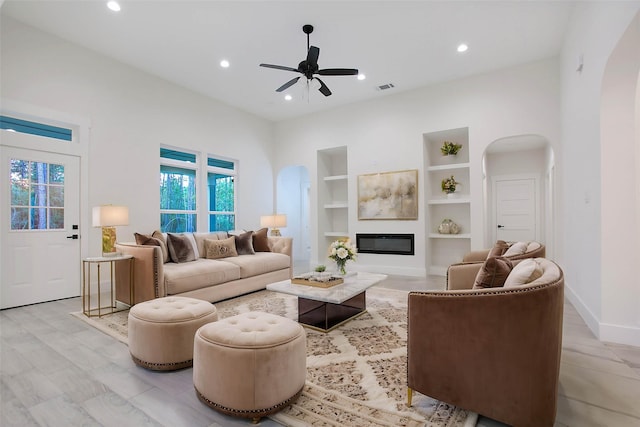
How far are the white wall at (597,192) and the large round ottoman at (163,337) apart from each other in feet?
11.1

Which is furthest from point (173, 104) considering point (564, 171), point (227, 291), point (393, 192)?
point (564, 171)

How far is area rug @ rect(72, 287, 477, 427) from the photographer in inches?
62.9

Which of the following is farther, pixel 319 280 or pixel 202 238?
pixel 202 238

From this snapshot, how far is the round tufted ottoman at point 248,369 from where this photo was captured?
1572 millimetres

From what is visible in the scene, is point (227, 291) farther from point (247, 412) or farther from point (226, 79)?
point (226, 79)

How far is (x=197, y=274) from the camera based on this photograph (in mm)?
3619

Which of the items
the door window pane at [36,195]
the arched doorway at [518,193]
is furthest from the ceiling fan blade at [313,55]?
the arched doorway at [518,193]

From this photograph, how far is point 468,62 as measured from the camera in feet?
15.8

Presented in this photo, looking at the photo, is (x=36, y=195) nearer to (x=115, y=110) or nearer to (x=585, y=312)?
(x=115, y=110)

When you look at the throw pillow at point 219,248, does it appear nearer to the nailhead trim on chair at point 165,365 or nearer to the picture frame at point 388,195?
the nailhead trim on chair at point 165,365

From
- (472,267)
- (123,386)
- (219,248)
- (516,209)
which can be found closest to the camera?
(123,386)

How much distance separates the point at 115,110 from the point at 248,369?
15.5 feet

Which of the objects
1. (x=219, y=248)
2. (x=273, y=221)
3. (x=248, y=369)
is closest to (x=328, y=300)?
(x=248, y=369)

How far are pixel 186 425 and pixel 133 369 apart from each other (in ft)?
2.84
